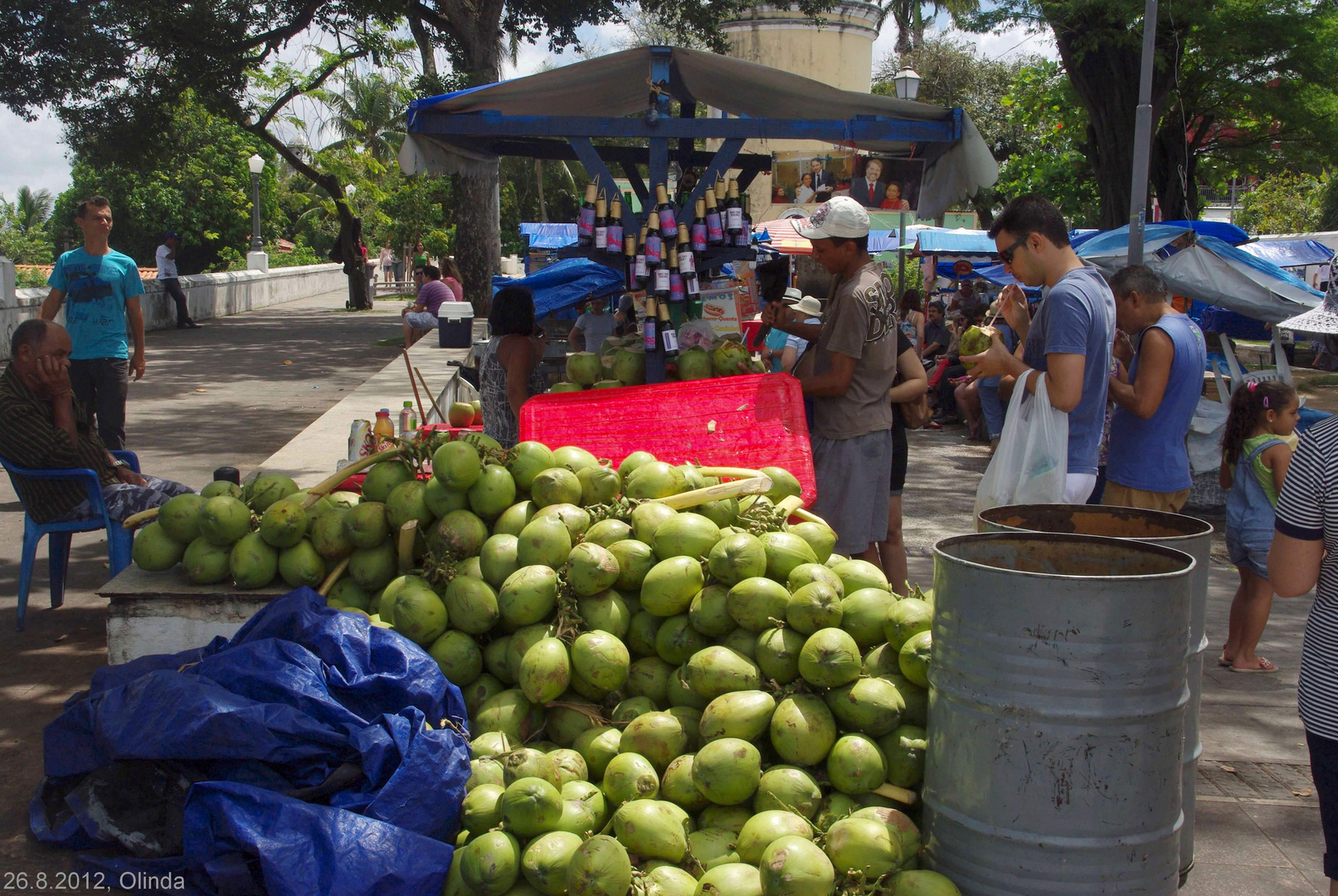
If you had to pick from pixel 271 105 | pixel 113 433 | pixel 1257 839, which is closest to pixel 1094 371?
pixel 1257 839

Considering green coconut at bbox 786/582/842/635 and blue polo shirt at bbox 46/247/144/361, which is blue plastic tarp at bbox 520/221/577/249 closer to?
blue polo shirt at bbox 46/247/144/361

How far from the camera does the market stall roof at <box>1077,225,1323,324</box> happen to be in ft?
27.8

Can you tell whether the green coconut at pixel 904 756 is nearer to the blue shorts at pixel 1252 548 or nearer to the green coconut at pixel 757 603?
→ the green coconut at pixel 757 603

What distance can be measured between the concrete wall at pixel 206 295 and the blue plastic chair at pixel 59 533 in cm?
892

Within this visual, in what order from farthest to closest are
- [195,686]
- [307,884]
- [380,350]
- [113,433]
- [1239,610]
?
1. [380,350]
2. [113,433]
3. [1239,610]
4. [195,686]
5. [307,884]

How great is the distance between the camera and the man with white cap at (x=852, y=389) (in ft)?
14.3

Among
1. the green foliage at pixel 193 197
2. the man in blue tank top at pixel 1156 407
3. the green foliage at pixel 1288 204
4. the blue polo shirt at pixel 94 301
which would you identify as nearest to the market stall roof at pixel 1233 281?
the man in blue tank top at pixel 1156 407

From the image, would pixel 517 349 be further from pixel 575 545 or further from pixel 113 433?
pixel 113 433

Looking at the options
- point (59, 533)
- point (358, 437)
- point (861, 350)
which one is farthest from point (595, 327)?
point (861, 350)

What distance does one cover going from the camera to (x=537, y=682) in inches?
115

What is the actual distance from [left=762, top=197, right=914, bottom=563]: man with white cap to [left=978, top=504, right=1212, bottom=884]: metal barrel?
46.3 inches

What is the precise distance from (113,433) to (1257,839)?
263 inches

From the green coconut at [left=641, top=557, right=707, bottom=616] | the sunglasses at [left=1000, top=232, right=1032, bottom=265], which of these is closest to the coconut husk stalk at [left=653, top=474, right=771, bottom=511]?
the green coconut at [left=641, top=557, right=707, bottom=616]

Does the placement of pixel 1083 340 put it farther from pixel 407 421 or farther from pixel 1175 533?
pixel 407 421
